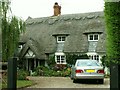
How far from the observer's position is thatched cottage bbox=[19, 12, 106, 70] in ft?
94.4

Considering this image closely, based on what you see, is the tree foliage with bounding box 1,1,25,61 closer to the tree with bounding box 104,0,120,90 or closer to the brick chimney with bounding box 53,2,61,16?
the tree with bounding box 104,0,120,90

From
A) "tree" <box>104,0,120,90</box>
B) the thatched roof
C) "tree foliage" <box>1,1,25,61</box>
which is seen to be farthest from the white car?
the thatched roof

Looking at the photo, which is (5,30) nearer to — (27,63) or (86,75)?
(86,75)

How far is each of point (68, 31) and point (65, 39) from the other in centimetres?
106

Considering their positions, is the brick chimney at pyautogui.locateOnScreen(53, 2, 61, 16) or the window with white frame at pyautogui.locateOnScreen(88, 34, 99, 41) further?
the brick chimney at pyautogui.locateOnScreen(53, 2, 61, 16)

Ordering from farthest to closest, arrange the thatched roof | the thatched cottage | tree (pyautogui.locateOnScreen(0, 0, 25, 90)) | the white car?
the thatched roof
the thatched cottage
tree (pyautogui.locateOnScreen(0, 0, 25, 90))
the white car

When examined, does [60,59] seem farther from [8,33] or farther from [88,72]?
[88,72]

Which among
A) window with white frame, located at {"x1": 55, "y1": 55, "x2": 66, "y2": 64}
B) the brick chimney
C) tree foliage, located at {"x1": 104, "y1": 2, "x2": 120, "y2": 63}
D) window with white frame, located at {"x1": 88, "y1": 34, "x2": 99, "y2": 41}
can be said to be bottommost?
window with white frame, located at {"x1": 55, "y1": 55, "x2": 66, "y2": 64}

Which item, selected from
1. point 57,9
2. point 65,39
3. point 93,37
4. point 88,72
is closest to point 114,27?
point 88,72

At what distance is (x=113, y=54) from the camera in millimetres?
4879

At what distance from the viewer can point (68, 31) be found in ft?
102

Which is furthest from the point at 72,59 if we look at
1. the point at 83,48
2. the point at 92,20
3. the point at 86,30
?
the point at 92,20

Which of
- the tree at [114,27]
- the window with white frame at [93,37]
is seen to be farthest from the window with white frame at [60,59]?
the tree at [114,27]

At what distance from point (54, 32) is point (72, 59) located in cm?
519
